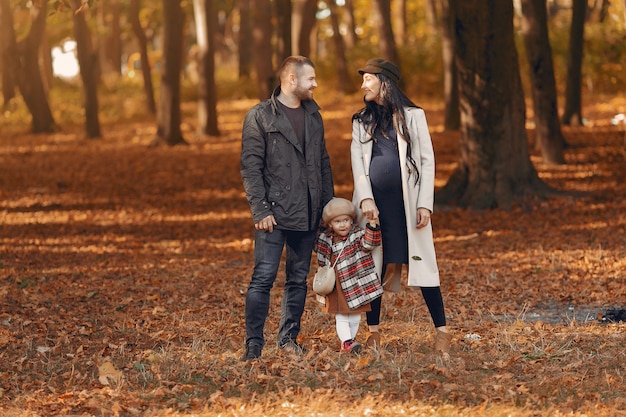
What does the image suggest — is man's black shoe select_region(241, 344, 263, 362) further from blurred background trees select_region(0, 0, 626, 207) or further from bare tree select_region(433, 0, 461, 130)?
bare tree select_region(433, 0, 461, 130)

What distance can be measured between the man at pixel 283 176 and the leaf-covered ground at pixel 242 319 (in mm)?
608

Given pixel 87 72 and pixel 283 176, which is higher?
pixel 87 72

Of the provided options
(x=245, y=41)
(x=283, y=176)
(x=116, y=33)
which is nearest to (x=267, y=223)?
(x=283, y=176)

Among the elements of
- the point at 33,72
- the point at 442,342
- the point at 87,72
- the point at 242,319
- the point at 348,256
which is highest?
the point at 33,72

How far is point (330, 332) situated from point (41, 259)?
19.0 ft

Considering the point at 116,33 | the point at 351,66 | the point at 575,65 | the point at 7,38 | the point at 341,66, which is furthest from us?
the point at 116,33

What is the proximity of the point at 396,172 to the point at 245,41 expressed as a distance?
3394cm

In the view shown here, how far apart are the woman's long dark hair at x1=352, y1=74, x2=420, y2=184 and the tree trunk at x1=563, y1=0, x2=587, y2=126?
16101mm

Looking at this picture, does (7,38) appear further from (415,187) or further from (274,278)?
(415,187)

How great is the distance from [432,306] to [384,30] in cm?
1847

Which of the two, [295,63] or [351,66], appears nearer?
[295,63]

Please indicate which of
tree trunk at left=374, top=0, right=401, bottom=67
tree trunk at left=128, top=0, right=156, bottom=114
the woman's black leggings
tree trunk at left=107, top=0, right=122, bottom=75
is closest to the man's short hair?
the woman's black leggings

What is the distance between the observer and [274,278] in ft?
23.9

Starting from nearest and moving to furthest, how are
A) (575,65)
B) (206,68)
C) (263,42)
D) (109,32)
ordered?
(575,65) → (206,68) → (263,42) → (109,32)
